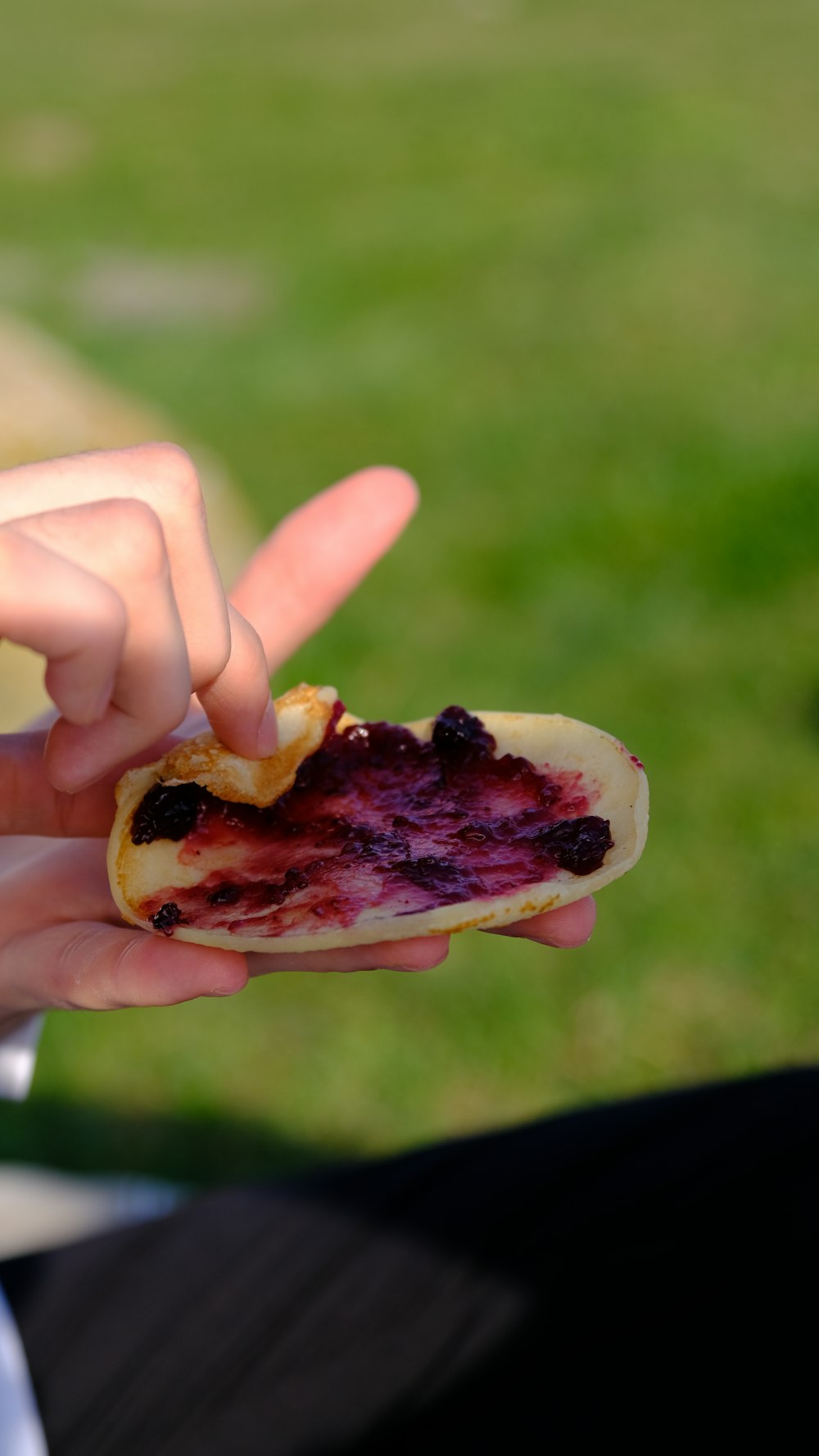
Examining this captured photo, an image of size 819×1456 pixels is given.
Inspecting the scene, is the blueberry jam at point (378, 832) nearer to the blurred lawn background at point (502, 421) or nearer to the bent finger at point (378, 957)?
the bent finger at point (378, 957)

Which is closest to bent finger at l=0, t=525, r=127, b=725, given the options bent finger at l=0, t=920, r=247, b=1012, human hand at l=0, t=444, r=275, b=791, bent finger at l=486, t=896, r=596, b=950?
human hand at l=0, t=444, r=275, b=791

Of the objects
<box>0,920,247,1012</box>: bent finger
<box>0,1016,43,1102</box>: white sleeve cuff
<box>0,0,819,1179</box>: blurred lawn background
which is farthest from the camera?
<box>0,0,819,1179</box>: blurred lawn background

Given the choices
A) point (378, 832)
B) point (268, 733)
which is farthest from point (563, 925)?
point (268, 733)

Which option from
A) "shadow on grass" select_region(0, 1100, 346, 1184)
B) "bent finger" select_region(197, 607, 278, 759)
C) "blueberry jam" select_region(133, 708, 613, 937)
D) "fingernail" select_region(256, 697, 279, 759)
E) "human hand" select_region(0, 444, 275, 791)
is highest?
"human hand" select_region(0, 444, 275, 791)

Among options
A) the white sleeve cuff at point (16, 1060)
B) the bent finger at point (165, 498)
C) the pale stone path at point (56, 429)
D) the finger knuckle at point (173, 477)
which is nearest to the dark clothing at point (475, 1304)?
the white sleeve cuff at point (16, 1060)

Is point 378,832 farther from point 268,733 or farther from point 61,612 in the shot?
point 61,612

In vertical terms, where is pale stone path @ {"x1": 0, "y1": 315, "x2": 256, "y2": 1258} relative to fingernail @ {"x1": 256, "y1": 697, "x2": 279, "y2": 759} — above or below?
below

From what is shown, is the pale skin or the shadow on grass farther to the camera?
the shadow on grass

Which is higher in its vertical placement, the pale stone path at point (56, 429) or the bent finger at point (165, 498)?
the bent finger at point (165, 498)

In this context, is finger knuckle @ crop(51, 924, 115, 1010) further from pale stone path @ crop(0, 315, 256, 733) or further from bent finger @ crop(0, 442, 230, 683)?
pale stone path @ crop(0, 315, 256, 733)

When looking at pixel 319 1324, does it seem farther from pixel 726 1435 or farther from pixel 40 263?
pixel 40 263
